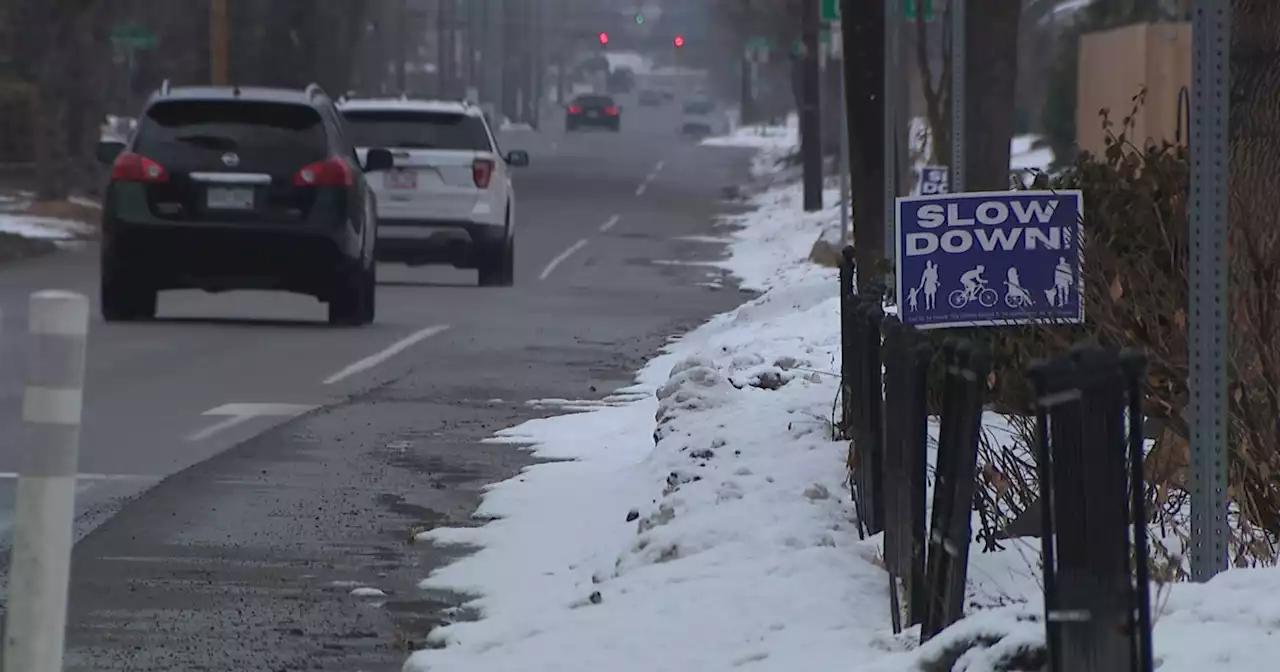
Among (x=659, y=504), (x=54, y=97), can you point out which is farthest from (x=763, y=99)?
(x=659, y=504)

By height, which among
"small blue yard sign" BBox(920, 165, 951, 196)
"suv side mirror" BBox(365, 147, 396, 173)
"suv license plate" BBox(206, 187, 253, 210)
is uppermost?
"suv side mirror" BBox(365, 147, 396, 173)

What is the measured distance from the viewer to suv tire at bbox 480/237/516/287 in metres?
24.1

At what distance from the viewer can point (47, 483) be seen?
17.0 ft

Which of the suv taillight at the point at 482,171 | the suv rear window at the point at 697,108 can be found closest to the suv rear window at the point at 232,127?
the suv taillight at the point at 482,171

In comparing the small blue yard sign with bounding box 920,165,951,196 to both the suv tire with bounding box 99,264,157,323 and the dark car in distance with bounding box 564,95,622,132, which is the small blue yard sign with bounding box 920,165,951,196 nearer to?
the suv tire with bounding box 99,264,157,323

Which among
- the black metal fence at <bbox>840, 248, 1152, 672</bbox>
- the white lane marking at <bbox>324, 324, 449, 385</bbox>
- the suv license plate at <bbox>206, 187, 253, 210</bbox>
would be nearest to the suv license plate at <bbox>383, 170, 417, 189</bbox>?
the white lane marking at <bbox>324, 324, 449, 385</bbox>

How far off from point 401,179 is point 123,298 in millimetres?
5628

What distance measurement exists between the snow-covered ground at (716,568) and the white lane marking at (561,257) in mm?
14414

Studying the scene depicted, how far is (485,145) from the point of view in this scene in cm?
2339

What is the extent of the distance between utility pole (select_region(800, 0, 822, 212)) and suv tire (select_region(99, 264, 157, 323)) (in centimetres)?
2208

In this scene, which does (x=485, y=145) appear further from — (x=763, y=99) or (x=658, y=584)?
(x=763, y=99)

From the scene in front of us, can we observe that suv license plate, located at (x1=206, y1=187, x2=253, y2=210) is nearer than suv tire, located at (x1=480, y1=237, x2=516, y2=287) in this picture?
Yes

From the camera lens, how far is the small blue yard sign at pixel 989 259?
7191mm

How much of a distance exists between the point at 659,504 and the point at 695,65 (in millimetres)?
160753
